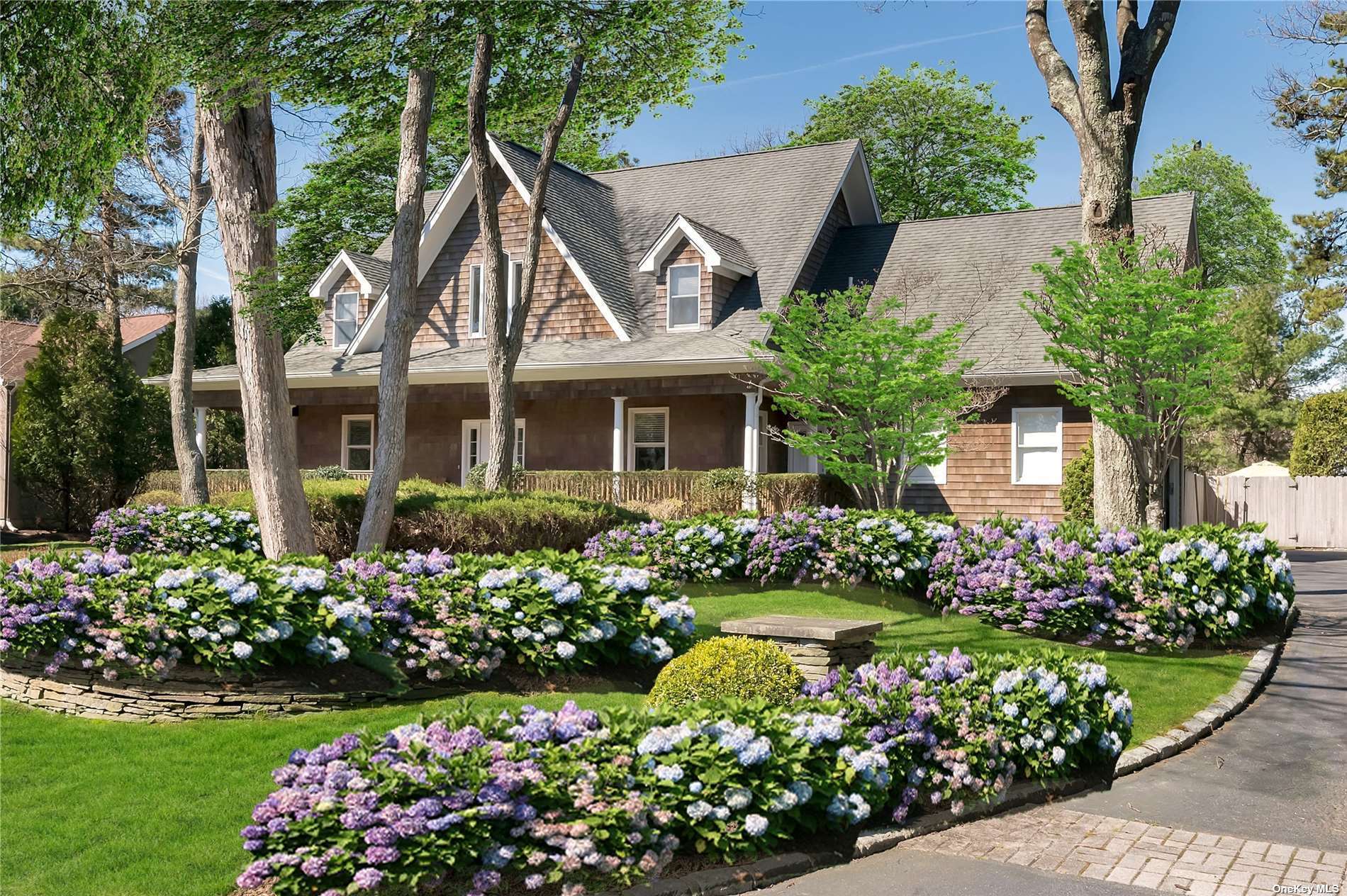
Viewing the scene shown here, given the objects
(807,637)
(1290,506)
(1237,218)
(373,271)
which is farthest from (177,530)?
(1237,218)

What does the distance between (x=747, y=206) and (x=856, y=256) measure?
3178 mm

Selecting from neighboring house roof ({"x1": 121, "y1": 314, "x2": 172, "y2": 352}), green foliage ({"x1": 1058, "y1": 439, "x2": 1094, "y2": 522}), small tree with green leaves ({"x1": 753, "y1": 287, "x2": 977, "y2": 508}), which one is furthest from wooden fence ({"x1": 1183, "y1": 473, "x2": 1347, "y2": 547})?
neighboring house roof ({"x1": 121, "y1": 314, "x2": 172, "y2": 352})

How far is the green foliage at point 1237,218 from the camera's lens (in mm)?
49094

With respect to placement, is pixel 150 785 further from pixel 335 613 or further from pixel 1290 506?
pixel 1290 506

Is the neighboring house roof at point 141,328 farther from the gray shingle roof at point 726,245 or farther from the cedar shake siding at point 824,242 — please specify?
the cedar shake siding at point 824,242

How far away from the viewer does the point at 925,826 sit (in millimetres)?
6172

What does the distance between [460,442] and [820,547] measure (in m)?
15.0

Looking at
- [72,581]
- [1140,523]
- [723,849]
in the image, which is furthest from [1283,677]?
[72,581]

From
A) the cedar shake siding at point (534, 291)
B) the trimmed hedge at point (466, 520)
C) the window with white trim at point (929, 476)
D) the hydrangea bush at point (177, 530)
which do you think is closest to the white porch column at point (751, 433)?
the window with white trim at point (929, 476)

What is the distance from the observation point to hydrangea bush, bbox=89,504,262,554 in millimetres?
15641

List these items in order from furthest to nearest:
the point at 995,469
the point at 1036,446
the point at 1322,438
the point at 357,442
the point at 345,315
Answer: the point at 1322,438, the point at 357,442, the point at 345,315, the point at 995,469, the point at 1036,446

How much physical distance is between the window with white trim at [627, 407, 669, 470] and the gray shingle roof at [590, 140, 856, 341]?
196 centimetres

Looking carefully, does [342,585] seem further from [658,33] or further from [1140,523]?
[658,33]

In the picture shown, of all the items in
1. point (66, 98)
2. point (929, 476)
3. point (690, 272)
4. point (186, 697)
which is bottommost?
point (186, 697)
